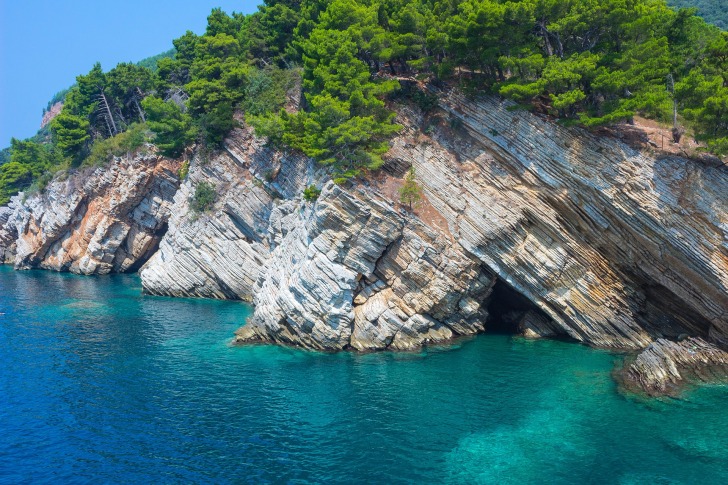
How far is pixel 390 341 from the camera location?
3338 cm

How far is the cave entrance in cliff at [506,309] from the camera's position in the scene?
36375mm

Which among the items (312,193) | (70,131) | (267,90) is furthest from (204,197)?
(70,131)

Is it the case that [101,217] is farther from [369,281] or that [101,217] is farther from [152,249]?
[369,281]

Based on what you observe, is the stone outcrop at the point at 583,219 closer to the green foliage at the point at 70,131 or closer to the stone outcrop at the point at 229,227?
the stone outcrop at the point at 229,227

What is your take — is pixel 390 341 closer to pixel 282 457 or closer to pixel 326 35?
pixel 282 457

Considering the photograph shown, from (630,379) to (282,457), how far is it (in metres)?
18.1

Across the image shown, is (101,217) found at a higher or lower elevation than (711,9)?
lower

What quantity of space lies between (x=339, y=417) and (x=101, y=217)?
50089 mm

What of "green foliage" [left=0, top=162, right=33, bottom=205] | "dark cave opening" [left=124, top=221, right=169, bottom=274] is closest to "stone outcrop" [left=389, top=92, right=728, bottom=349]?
"dark cave opening" [left=124, top=221, right=169, bottom=274]

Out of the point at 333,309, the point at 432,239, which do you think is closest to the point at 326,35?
the point at 432,239

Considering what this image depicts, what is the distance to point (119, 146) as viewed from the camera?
61.3 metres

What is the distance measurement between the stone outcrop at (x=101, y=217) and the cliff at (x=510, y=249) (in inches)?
1076

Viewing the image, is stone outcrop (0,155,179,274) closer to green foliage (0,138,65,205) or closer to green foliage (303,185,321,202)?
green foliage (0,138,65,205)

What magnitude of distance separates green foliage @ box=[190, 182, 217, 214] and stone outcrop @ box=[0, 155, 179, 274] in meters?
10.1
